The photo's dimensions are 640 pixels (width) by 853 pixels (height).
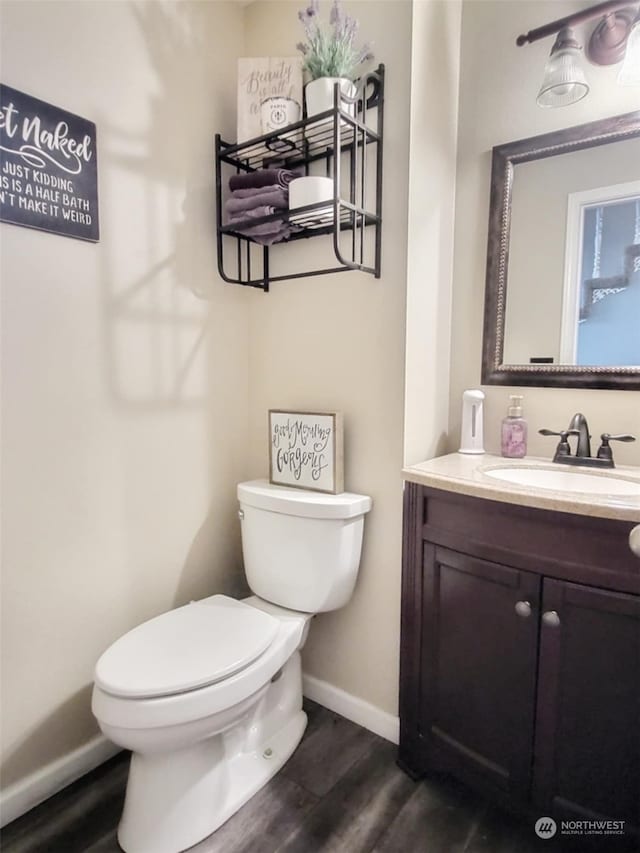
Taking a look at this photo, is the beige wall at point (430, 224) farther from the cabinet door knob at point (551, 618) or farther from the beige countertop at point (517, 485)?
the cabinet door knob at point (551, 618)

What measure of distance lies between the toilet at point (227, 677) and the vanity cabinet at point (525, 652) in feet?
0.93

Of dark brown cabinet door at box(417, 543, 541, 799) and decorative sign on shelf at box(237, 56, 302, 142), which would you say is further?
decorative sign on shelf at box(237, 56, 302, 142)

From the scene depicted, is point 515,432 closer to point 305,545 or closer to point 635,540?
point 635,540

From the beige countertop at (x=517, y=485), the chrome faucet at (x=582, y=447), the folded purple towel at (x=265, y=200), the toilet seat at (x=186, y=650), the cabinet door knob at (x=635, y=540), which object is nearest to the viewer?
the cabinet door knob at (x=635, y=540)

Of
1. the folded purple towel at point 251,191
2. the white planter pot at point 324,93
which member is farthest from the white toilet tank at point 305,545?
the white planter pot at point 324,93

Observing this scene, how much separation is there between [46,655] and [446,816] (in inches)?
43.1

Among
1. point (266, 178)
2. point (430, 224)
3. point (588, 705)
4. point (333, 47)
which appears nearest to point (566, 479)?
point (588, 705)

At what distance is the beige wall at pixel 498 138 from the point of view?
4.18 feet

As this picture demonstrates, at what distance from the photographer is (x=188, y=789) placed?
3.69ft

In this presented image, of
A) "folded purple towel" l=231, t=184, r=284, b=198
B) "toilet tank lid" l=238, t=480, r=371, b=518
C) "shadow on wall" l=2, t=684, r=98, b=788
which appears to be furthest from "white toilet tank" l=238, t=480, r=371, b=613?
"folded purple towel" l=231, t=184, r=284, b=198

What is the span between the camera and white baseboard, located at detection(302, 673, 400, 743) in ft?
4.73

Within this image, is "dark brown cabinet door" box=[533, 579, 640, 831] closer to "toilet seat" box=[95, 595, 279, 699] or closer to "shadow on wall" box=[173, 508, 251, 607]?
"toilet seat" box=[95, 595, 279, 699]

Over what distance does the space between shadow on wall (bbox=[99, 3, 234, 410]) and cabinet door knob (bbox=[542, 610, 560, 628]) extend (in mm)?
1147

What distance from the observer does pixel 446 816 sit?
119 cm
